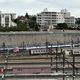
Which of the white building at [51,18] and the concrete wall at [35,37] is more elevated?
the white building at [51,18]

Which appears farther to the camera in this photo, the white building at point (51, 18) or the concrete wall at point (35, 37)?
the white building at point (51, 18)

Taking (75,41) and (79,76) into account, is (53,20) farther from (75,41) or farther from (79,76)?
(79,76)

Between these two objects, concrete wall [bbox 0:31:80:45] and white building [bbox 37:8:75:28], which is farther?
white building [bbox 37:8:75:28]

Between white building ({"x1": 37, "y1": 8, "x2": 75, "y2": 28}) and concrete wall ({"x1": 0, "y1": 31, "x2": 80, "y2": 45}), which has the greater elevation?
white building ({"x1": 37, "y1": 8, "x2": 75, "y2": 28})

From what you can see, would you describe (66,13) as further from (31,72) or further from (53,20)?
(31,72)

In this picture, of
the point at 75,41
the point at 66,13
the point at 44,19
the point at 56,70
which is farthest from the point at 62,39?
the point at 66,13

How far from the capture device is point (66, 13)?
159500 millimetres

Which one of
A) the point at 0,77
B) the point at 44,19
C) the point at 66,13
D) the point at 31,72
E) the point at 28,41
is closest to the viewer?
the point at 0,77

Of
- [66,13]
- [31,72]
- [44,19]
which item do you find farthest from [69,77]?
[66,13]

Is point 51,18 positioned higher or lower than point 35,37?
higher

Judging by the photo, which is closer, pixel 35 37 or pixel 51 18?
pixel 35 37

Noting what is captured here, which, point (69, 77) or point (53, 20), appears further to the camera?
Result: point (53, 20)

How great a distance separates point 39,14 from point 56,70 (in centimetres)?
→ 12210

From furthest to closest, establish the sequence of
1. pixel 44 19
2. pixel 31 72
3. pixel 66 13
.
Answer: pixel 66 13, pixel 44 19, pixel 31 72
